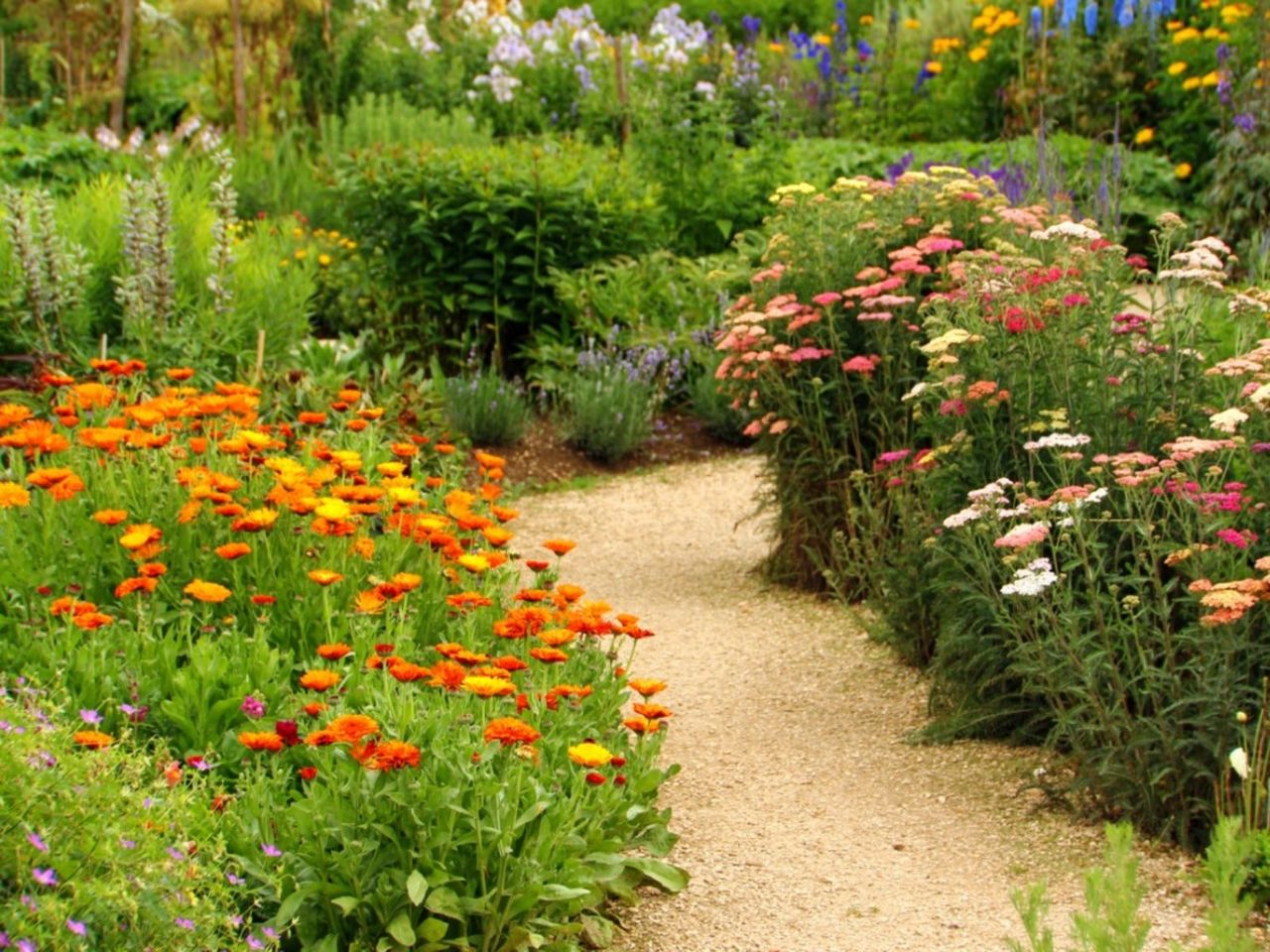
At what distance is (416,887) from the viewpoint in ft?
9.75

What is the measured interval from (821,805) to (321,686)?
5.56 ft

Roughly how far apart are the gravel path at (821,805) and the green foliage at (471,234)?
9.51 ft

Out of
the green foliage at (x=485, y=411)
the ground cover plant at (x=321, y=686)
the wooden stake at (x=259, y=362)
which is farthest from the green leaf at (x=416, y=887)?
the green foliage at (x=485, y=411)

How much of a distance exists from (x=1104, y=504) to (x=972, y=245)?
6.43 ft

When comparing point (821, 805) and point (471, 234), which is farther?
point (471, 234)

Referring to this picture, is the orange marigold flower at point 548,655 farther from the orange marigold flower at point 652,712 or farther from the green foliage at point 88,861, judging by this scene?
the green foliage at point 88,861

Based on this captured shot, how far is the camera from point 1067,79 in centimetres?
1342

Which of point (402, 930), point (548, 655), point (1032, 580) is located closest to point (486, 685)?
point (548, 655)

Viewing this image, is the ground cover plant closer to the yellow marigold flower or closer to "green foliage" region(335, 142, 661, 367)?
the yellow marigold flower

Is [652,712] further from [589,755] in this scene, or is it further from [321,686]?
[321,686]

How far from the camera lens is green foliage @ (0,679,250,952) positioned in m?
2.37

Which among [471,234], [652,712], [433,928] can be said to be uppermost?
[471,234]

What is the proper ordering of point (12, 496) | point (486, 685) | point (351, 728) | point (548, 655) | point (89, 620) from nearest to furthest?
point (351, 728) → point (486, 685) → point (89, 620) → point (548, 655) → point (12, 496)

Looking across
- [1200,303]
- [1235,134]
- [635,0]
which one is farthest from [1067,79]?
[635,0]
